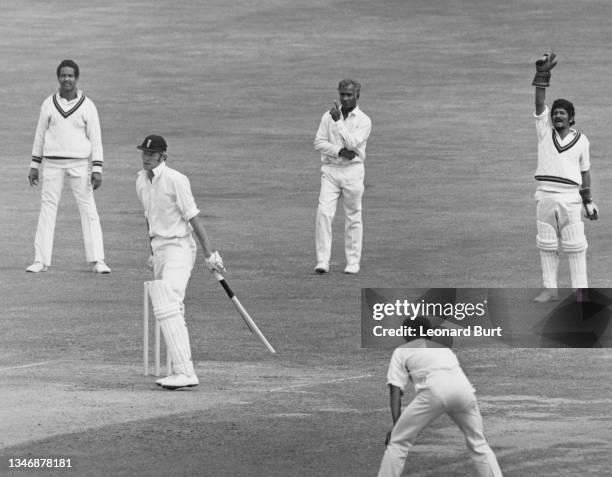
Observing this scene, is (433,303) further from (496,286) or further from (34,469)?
(34,469)

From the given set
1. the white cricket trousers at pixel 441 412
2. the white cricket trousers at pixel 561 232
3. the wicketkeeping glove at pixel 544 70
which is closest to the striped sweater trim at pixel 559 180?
the white cricket trousers at pixel 561 232

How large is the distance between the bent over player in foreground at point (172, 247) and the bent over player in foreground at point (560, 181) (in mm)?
5278

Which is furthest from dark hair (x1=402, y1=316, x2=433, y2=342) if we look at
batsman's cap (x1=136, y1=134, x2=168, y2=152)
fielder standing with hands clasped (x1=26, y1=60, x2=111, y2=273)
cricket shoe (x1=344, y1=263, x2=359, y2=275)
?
fielder standing with hands clasped (x1=26, y1=60, x2=111, y2=273)

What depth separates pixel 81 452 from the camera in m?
13.4

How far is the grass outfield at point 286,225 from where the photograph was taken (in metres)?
14.1

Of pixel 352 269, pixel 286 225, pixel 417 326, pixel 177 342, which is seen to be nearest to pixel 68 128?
pixel 352 269

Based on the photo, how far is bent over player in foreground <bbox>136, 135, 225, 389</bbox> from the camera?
15.4 metres

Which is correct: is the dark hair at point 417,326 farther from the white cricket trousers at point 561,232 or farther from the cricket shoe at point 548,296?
the cricket shoe at point 548,296

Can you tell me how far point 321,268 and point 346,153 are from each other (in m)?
1.57

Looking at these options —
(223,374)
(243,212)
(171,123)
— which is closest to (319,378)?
(223,374)

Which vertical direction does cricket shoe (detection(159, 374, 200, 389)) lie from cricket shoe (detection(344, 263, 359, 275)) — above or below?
below

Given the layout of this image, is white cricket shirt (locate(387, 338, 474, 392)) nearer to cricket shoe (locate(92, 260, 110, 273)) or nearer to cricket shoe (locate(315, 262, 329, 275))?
cricket shoe (locate(315, 262, 329, 275))

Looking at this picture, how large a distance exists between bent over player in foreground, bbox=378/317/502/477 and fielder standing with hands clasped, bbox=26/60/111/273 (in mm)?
10186

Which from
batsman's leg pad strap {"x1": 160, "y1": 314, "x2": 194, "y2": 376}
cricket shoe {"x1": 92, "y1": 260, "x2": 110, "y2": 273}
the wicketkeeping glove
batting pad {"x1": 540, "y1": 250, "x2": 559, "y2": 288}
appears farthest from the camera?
cricket shoe {"x1": 92, "y1": 260, "x2": 110, "y2": 273}
